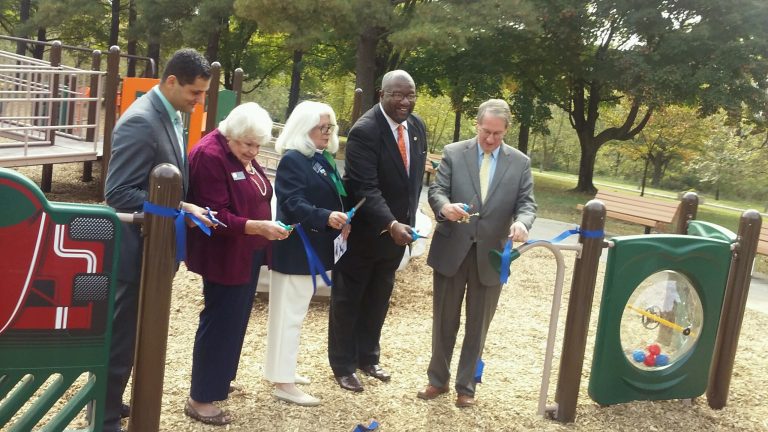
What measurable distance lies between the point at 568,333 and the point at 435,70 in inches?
791

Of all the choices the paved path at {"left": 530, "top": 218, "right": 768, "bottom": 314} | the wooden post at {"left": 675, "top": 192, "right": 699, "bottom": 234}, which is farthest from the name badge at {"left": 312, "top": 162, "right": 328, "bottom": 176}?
the paved path at {"left": 530, "top": 218, "right": 768, "bottom": 314}

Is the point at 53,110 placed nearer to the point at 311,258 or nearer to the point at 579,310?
the point at 311,258

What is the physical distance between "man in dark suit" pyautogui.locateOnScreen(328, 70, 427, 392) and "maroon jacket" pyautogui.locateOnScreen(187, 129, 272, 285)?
0.77 meters

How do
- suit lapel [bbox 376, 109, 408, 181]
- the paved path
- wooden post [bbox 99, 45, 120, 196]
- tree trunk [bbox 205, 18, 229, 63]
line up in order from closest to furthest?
suit lapel [bbox 376, 109, 408, 181], the paved path, wooden post [bbox 99, 45, 120, 196], tree trunk [bbox 205, 18, 229, 63]

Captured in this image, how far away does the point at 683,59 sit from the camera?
17953mm

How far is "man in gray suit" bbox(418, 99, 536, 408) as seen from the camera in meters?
3.99

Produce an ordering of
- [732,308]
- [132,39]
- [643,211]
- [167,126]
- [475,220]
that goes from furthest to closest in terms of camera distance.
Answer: [132,39] → [643,211] → [732,308] → [475,220] → [167,126]

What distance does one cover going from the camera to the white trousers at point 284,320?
3896mm

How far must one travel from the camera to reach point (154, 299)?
115 inches

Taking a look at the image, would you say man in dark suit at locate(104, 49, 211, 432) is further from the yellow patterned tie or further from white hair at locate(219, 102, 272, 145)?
the yellow patterned tie

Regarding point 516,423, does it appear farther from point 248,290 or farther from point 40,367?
point 40,367

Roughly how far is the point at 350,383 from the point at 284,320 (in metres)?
0.67

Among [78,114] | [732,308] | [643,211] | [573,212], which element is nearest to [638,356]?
[732,308]

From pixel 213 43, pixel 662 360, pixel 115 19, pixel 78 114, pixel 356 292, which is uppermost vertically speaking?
pixel 115 19
